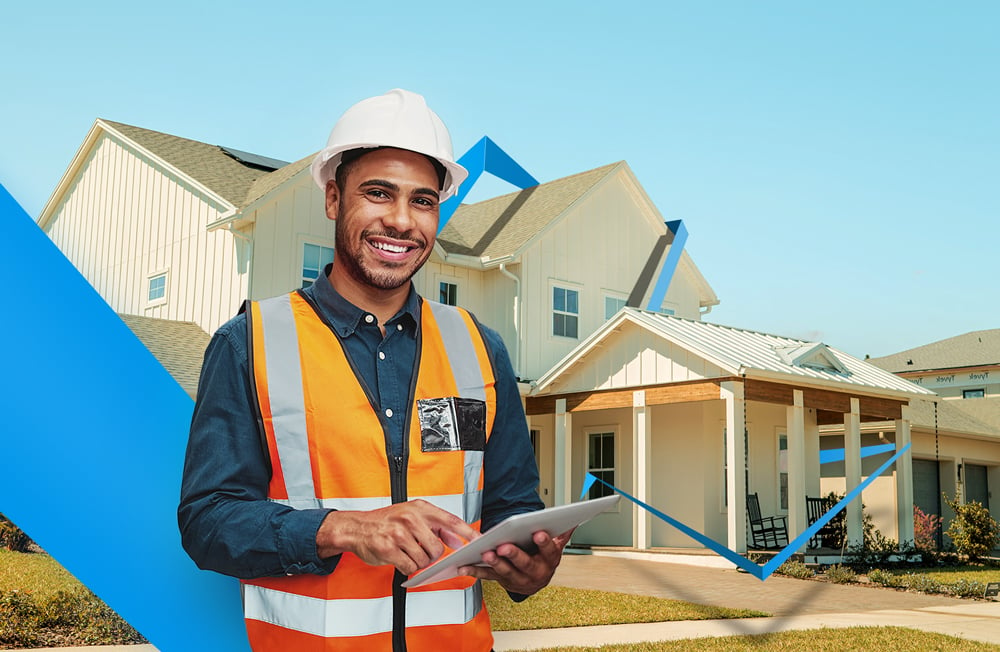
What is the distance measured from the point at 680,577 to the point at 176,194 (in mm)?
10439

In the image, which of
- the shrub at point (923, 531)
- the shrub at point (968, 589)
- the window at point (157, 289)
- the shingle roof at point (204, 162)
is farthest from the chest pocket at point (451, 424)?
the shrub at point (923, 531)

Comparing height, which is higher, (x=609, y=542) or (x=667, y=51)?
(x=667, y=51)

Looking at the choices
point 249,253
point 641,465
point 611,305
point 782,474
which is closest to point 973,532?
point 782,474

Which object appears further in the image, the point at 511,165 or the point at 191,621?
the point at 511,165

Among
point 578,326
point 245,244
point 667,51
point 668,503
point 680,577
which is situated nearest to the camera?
point 667,51

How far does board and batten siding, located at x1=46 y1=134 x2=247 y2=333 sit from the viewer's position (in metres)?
14.9

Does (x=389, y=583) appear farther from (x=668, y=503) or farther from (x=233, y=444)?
(x=668, y=503)

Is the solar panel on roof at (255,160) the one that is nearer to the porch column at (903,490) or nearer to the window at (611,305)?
the window at (611,305)

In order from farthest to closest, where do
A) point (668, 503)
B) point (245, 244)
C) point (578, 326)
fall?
1. point (578, 326)
2. point (668, 503)
3. point (245, 244)

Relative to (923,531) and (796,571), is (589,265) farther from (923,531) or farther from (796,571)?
(923,531)

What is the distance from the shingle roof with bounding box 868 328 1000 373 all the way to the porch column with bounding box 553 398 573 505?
21.1 metres

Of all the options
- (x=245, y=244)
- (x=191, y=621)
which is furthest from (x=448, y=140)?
(x=245, y=244)

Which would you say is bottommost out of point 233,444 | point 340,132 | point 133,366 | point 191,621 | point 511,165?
point 191,621

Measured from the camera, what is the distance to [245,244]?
559 inches
